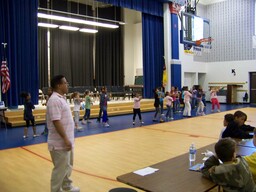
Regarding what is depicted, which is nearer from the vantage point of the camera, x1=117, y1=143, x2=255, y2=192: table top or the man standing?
x1=117, y1=143, x2=255, y2=192: table top

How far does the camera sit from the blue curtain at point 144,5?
46.3 ft

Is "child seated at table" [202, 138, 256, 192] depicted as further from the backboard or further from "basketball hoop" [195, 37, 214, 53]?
"basketball hoop" [195, 37, 214, 53]

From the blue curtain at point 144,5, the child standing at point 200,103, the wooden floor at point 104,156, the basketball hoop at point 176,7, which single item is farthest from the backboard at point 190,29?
the wooden floor at point 104,156

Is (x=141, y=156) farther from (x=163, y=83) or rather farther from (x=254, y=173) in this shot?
(x=163, y=83)

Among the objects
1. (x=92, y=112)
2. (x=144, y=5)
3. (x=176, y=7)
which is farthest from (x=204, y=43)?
(x=92, y=112)

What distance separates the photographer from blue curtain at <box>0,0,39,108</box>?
1072 centimetres

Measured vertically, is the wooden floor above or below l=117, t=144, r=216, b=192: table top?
below

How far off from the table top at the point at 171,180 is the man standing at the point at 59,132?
39.8 inches

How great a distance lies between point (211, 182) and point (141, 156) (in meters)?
3.65

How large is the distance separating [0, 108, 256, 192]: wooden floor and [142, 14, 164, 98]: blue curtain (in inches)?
292

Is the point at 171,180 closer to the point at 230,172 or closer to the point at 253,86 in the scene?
the point at 230,172

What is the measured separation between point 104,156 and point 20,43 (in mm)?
7365

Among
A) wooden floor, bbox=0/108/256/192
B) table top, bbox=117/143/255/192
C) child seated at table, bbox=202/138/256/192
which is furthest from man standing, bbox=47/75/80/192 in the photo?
child seated at table, bbox=202/138/256/192

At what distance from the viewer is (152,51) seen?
16.8 m
